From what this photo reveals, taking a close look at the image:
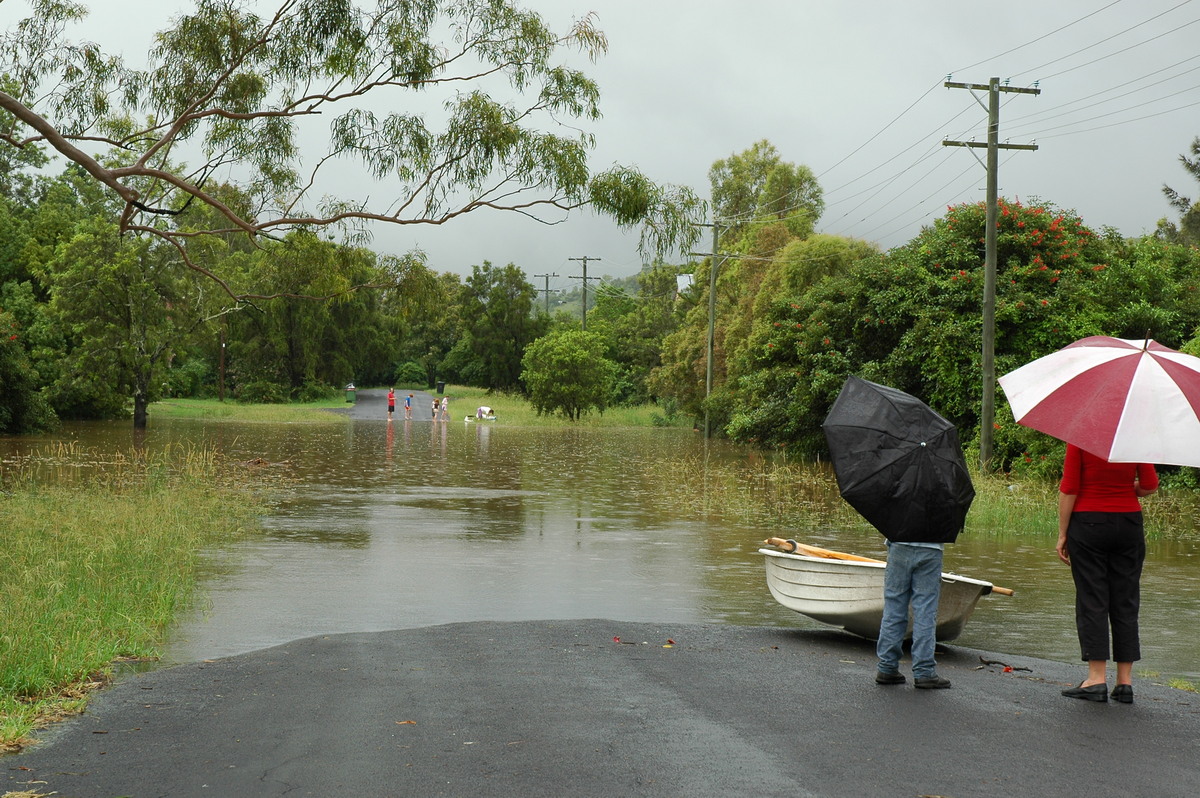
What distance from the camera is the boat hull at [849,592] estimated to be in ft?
27.1

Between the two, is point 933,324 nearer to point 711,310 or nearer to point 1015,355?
point 1015,355

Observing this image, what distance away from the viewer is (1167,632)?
10.2 metres

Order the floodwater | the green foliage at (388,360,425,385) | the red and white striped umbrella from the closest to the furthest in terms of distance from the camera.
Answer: the red and white striped umbrella, the floodwater, the green foliage at (388,360,425,385)

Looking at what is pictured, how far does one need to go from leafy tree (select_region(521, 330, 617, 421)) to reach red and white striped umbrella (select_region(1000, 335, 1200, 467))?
57127mm

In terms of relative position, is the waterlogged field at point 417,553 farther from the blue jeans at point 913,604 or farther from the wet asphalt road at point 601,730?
the blue jeans at point 913,604

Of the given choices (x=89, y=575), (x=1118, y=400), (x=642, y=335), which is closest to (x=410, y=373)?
(x=642, y=335)

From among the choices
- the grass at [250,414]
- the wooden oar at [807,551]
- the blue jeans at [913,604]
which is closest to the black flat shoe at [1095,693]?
the blue jeans at [913,604]

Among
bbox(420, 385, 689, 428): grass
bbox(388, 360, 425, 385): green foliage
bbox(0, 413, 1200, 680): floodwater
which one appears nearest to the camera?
bbox(0, 413, 1200, 680): floodwater

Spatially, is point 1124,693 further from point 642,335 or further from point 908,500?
point 642,335

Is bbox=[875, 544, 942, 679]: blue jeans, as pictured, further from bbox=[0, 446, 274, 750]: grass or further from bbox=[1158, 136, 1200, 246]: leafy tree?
bbox=[1158, 136, 1200, 246]: leafy tree

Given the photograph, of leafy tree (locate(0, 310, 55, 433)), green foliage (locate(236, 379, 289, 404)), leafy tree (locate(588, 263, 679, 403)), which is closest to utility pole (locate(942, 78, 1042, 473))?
leafy tree (locate(0, 310, 55, 433))

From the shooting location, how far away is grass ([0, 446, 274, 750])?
712 centimetres

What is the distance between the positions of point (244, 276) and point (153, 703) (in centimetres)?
5308

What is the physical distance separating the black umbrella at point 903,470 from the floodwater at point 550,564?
1956 millimetres
